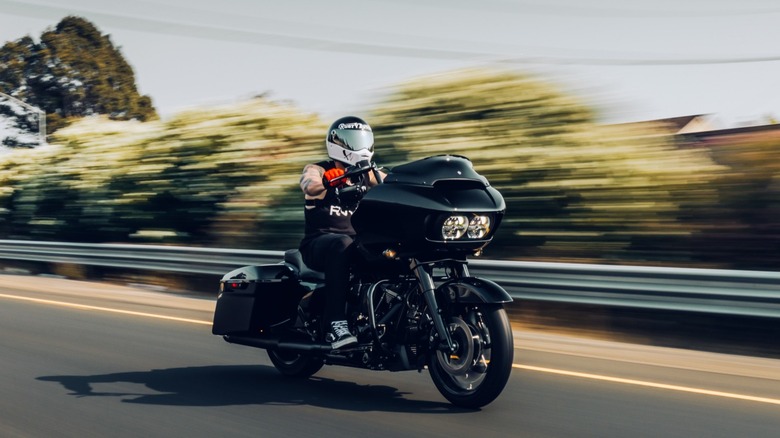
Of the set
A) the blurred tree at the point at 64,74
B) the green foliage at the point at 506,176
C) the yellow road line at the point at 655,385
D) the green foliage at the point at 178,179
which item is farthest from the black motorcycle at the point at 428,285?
the blurred tree at the point at 64,74

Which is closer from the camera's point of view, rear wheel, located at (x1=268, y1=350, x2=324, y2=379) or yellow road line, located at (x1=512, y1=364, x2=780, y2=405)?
yellow road line, located at (x1=512, y1=364, x2=780, y2=405)

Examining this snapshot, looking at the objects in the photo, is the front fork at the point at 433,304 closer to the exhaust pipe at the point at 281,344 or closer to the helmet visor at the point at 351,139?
the exhaust pipe at the point at 281,344

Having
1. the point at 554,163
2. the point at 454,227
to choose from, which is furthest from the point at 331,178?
the point at 554,163

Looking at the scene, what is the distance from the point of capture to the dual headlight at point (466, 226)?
233 inches

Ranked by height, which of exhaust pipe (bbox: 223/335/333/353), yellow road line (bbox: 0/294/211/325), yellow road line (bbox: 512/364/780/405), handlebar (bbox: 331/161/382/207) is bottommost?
yellow road line (bbox: 0/294/211/325)

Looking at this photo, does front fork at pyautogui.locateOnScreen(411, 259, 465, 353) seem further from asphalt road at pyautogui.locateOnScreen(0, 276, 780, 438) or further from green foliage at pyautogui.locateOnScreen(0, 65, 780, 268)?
green foliage at pyautogui.locateOnScreen(0, 65, 780, 268)

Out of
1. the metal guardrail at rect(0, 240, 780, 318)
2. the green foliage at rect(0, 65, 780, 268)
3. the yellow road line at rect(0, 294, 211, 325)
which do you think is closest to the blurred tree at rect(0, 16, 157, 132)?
the green foliage at rect(0, 65, 780, 268)

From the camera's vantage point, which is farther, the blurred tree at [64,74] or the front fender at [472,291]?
the blurred tree at [64,74]

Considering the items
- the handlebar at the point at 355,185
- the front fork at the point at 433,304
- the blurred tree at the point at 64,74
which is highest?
the blurred tree at the point at 64,74

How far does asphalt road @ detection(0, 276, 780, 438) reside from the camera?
5789 mm

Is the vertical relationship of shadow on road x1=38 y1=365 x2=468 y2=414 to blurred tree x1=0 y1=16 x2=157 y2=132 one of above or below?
below

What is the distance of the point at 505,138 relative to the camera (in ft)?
39.1

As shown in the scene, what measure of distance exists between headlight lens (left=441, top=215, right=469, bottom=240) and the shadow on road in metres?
1.07

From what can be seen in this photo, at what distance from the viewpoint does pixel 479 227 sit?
6066 millimetres
